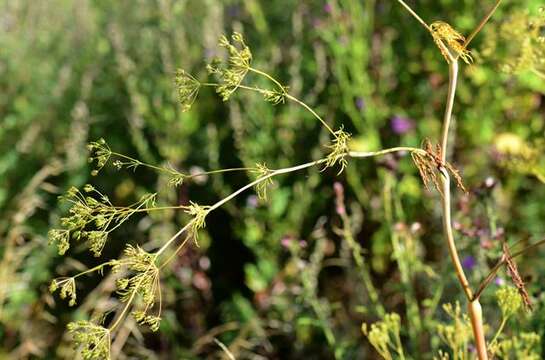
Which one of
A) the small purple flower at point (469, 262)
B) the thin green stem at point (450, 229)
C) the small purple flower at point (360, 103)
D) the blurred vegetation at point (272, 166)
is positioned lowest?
the blurred vegetation at point (272, 166)

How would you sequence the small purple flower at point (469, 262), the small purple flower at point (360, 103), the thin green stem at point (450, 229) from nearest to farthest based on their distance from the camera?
1. the thin green stem at point (450, 229)
2. the small purple flower at point (469, 262)
3. the small purple flower at point (360, 103)

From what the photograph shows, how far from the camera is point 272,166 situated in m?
3.08

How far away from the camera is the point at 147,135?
341 cm

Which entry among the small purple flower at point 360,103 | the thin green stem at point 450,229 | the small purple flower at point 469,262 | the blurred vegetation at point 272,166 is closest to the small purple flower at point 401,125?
the blurred vegetation at point 272,166

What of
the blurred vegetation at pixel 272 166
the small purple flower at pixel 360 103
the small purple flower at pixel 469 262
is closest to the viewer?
the small purple flower at pixel 469 262

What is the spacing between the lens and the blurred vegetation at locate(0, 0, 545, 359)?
2768 millimetres

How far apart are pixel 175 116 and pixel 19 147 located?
582 mm

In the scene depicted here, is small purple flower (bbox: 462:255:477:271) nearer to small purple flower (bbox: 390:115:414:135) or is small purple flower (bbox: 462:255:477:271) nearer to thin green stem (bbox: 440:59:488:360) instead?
small purple flower (bbox: 390:115:414:135)

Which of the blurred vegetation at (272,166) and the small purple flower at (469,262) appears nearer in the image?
the small purple flower at (469,262)

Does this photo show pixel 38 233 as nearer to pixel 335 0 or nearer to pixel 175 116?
pixel 175 116

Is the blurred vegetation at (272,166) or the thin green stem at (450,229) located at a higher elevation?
the thin green stem at (450,229)

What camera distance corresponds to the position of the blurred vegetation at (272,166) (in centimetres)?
277

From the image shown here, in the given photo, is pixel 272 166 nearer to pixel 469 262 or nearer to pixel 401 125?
pixel 401 125

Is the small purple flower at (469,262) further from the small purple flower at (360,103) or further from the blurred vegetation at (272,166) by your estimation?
the small purple flower at (360,103)
